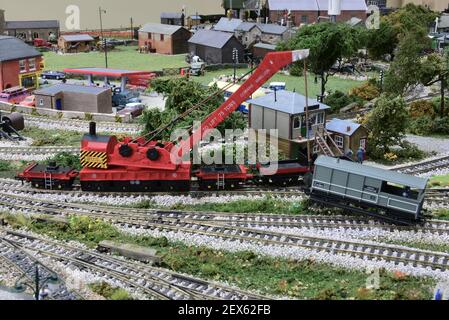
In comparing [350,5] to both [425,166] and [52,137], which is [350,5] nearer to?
[425,166]

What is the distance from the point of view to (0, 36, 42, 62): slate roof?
42.1 m

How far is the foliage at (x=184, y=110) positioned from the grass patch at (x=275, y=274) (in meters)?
10.2

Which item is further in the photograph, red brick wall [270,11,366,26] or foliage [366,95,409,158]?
red brick wall [270,11,366,26]

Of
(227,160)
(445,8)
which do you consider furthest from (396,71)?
(445,8)

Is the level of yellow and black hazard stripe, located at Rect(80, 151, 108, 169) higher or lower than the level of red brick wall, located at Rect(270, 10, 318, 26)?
lower

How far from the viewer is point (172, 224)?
2000 cm

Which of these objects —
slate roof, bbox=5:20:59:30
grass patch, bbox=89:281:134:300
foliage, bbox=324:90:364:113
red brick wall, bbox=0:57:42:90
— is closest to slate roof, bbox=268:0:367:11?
slate roof, bbox=5:20:59:30

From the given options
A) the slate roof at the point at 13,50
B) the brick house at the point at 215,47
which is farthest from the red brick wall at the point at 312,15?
the slate roof at the point at 13,50

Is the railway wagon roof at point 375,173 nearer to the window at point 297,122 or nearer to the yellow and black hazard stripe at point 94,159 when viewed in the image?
the window at point 297,122

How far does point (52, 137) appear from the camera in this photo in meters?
31.6

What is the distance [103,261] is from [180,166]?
6.60 m

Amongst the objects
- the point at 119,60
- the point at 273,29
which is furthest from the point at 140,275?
the point at 273,29

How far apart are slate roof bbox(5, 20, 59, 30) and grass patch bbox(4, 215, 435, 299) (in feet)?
176

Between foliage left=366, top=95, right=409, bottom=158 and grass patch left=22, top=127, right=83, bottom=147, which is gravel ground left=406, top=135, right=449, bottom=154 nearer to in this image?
foliage left=366, top=95, right=409, bottom=158
